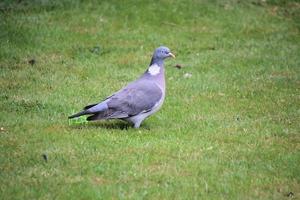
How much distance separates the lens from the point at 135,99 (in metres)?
9.95

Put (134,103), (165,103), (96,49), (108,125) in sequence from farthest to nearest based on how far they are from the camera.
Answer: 1. (96,49)
2. (165,103)
3. (108,125)
4. (134,103)

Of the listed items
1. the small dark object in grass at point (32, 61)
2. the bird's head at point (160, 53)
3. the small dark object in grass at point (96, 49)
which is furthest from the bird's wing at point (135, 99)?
the small dark object in grass at point (96, 49)

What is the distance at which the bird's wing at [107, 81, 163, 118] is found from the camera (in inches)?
388

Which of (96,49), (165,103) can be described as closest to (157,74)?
(165,103)

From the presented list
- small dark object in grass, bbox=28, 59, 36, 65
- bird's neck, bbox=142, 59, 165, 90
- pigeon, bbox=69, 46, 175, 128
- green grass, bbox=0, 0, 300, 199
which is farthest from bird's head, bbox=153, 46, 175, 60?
small dark object in grass, bbox=28, 59, 36, 65

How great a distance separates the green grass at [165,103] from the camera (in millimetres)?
7824

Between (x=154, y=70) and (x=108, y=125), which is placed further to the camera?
(x=154, y=70)

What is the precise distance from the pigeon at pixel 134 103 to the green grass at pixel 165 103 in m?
0.27

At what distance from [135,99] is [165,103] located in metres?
1.96

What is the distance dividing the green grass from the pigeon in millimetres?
270

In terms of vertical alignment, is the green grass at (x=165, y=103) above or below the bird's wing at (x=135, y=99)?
below

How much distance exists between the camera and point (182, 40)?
661 inches

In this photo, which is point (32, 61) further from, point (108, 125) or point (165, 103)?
point (108, 125)

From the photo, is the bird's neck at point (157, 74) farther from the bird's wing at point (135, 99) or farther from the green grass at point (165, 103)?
the green grass at point (165, 103)
